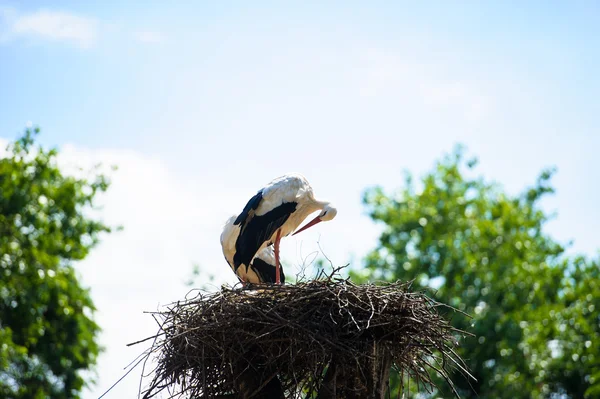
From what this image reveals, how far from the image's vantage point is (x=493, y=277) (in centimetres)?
2303

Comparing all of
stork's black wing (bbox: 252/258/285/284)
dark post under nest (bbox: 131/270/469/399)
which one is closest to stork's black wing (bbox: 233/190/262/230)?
stork's black wing (bbox: 252/258/285/284)

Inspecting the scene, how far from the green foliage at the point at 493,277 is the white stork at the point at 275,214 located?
12.2m

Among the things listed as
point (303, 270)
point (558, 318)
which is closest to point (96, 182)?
point (558, 318)

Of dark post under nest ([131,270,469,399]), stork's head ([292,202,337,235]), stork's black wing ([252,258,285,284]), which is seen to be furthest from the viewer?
stork's black wing ([252,258,285,284])

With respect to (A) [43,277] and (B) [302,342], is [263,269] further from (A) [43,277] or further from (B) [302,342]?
(A) [43,277]

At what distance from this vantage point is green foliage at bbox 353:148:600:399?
21.8 meters

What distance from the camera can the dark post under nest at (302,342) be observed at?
6.30 m

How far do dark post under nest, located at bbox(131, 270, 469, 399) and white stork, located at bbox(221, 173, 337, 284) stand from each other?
1.95 m

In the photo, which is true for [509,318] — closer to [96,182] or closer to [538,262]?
[538,262]

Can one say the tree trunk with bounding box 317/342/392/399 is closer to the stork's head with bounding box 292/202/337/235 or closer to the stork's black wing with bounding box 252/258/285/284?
the stork's head with bounding box 292/202/337/235

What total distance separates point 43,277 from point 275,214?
1270cm

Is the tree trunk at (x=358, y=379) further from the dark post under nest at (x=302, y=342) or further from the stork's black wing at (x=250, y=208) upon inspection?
the stork's black wing at (x=250, y=208)

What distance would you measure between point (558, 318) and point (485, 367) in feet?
8.36

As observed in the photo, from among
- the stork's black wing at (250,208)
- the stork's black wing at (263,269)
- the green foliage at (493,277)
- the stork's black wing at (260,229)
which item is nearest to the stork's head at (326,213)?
the stork's black wing at (260,229)
